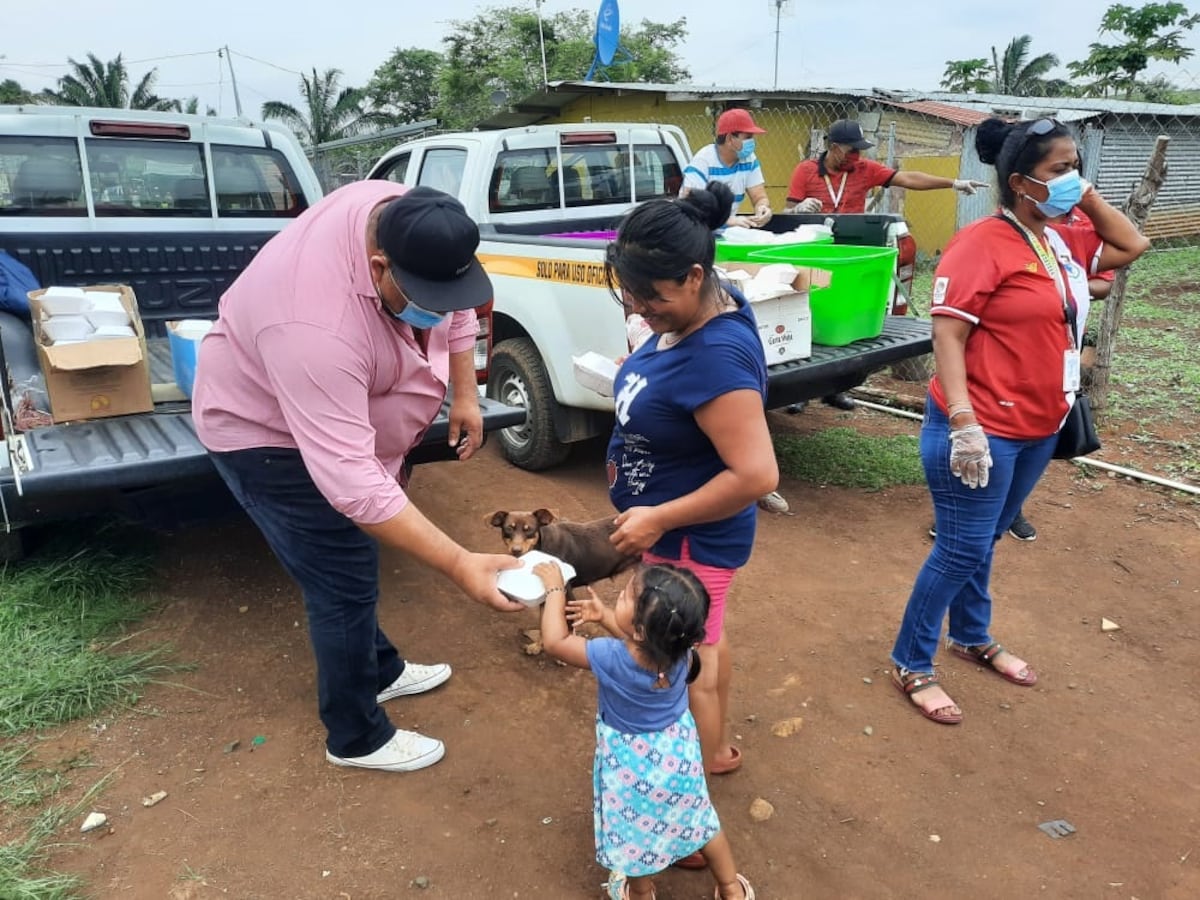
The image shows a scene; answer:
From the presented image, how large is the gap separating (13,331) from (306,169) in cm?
224

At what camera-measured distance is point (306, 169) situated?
5.24 meters

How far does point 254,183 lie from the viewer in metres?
5.07

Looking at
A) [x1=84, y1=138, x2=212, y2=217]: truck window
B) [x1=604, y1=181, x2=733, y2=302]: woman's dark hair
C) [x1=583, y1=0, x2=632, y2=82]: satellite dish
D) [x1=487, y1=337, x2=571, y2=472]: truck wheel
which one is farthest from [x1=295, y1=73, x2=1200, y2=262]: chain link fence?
[x1=604, y1=181, x2=733, y2=302]: woman's dark hair

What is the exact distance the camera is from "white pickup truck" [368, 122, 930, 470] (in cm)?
437

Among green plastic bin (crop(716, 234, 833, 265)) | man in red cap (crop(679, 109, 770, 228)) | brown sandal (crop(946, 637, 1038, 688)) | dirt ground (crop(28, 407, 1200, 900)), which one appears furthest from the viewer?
man in red cap (crop(679, 109, 770, 228))

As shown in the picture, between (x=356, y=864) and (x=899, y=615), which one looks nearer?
(x=356, y=864)

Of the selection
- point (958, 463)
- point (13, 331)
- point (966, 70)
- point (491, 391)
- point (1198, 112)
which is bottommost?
point (491, 391)

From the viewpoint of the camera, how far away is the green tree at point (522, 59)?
27.5 meters

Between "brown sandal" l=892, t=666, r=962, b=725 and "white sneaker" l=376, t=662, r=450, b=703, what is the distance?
167 centimetres

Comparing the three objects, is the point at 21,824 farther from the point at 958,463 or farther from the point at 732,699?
the point at 958,463

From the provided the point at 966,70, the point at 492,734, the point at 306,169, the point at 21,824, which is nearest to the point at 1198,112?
the point at 966,70

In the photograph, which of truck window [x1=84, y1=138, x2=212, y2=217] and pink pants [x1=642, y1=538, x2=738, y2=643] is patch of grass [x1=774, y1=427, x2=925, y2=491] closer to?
pink pants [x1=642, y1=538, x2=738, y2=643]

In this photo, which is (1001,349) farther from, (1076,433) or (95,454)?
(95,454)

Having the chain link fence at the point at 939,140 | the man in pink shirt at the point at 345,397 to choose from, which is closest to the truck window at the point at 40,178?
the man in pink shirt at the point at 345,397
